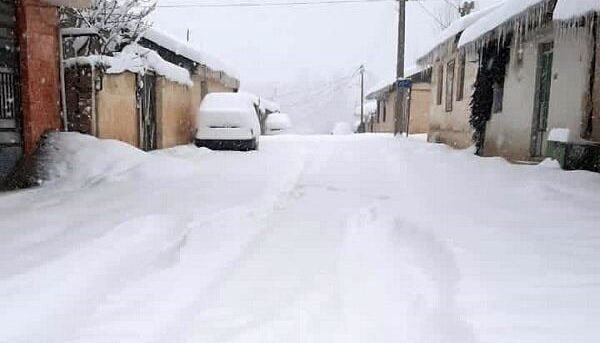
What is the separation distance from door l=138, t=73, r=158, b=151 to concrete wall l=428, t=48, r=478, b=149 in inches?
306

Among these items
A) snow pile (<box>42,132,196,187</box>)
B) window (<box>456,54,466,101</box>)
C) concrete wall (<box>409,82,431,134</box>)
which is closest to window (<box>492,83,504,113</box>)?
window (<box>456,54,466,101</box>)

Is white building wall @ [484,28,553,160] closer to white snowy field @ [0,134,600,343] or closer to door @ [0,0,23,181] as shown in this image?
white snowy field @ [0,134,600,343]

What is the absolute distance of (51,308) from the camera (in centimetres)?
261

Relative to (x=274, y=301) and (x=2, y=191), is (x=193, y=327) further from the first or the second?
(x=2, y=191)

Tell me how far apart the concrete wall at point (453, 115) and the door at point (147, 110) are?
7.76 m

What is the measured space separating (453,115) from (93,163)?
1046cm

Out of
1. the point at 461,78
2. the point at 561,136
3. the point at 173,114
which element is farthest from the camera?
the point at 461,78

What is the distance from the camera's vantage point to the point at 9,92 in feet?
22.4

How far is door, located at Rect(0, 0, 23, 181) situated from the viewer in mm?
6691

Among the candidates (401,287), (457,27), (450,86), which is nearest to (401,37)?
(450,86)

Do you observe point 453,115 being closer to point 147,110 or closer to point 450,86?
point 450,86

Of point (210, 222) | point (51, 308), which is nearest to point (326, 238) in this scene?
point (210, 222)

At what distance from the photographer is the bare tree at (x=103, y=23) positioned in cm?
945

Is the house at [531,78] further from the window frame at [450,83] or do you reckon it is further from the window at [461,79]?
the window frame at [450,83]
